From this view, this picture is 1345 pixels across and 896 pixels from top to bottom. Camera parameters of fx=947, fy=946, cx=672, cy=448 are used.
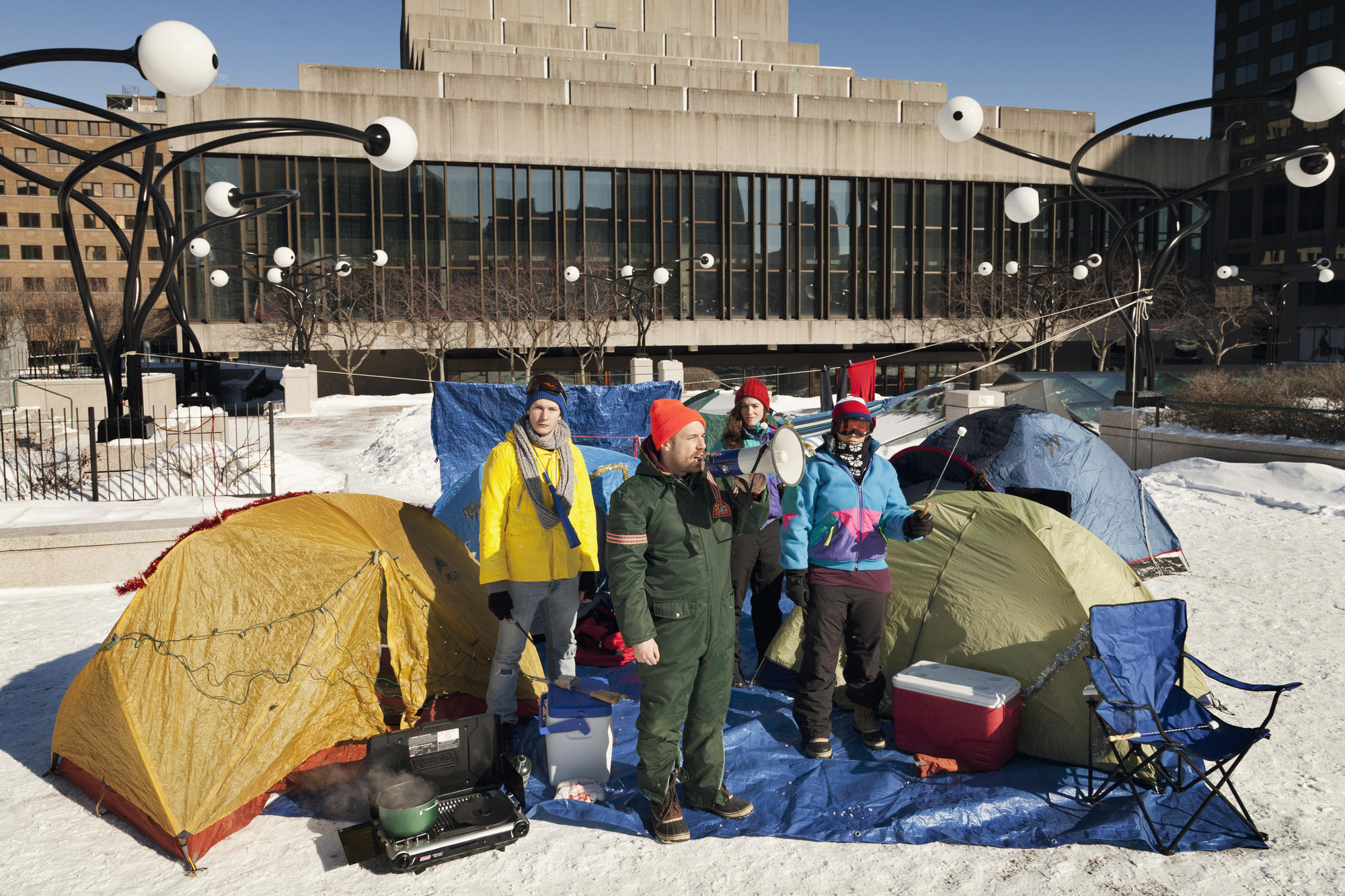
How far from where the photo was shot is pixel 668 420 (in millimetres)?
4000

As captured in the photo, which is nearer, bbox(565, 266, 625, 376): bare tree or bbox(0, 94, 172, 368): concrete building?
bbox(565, 266, 625, 376): bare tree

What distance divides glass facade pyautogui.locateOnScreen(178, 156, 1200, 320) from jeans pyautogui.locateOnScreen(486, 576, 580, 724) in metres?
31.2

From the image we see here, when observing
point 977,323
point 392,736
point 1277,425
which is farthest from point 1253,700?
point 977,323

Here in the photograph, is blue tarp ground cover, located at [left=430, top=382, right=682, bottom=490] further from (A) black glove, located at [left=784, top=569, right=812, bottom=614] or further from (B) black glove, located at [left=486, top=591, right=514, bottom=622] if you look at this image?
(B) black glove, located at [left=486, top=591, right=514, bottom=622]

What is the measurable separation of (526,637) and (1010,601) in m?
2.62

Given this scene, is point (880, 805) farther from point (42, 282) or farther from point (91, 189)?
point (91, 189)

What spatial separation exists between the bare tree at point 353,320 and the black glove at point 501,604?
95.1ft

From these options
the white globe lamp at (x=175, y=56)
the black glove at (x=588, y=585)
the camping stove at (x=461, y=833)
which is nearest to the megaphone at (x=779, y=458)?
the black glove at (x=588, y=585)

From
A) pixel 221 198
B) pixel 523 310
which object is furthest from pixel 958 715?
pixel 523 310

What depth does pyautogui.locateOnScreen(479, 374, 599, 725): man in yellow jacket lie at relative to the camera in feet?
15.6

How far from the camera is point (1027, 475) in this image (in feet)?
27.8

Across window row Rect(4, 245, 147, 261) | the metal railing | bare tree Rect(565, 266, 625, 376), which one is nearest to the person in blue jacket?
the metal railing

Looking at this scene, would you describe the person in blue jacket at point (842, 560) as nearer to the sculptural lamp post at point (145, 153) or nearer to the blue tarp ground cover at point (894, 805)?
the blue tarp ground cover at point (894, 805)

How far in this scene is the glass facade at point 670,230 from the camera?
36219 millimetres
